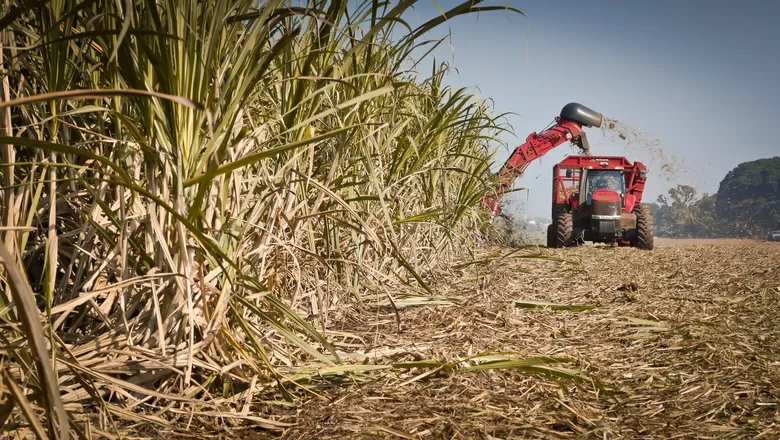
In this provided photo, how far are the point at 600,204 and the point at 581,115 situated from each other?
6.29ft

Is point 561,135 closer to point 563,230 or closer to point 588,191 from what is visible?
point 588,191

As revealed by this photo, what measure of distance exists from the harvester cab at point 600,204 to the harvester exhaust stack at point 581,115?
0.76 m

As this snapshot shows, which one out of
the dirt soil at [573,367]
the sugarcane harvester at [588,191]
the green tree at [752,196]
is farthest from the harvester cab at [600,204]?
the green tree at [752,196]

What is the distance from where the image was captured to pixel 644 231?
29.1 feet

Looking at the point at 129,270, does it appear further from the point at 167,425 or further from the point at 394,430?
the point at 394,430

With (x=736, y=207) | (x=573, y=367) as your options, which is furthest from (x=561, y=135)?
(x=736, y=207)

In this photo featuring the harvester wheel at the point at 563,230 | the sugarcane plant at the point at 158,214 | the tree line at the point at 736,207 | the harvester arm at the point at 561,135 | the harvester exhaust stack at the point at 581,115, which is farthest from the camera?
the tree line at the point at 736,207

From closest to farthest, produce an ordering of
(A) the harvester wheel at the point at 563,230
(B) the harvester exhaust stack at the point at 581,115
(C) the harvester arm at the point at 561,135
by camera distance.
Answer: (A) the harvester wheel at the point at 563,230 < (C) the harvester arm at the point at 561,135 < (B) the harvester exhaust stack at the point at 581,115

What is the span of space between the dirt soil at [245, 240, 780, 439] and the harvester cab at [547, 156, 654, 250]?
5.93 meters

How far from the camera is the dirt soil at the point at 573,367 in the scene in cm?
120

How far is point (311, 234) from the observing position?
177 centimetres

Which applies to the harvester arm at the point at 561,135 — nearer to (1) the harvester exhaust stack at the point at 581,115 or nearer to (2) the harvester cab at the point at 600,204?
(1) the harvester exhaust stack at the point at 581,115

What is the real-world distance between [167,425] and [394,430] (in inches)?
16.4

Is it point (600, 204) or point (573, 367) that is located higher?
point (600, 204)
